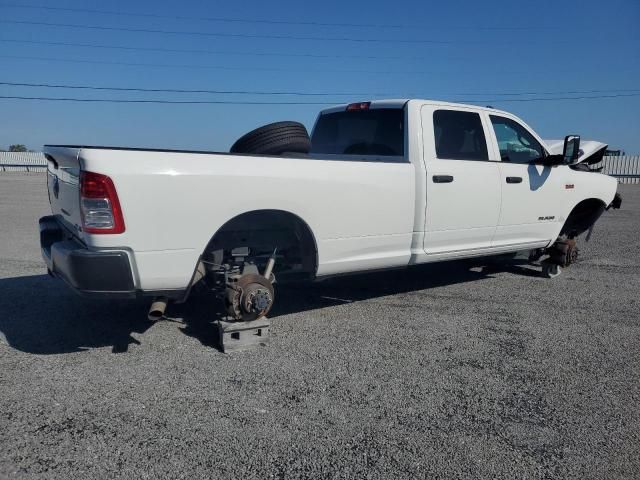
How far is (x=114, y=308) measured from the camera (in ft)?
16.8

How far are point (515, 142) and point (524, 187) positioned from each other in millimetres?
623

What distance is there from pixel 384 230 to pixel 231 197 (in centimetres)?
157

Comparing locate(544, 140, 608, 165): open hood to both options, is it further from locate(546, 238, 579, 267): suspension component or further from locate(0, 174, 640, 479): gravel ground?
locate(0, 174, 640, 479): gravel ground

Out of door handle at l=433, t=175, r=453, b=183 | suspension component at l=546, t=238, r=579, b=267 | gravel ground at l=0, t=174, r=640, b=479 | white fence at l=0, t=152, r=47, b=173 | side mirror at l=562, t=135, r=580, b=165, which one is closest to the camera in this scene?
gravel ground at l=0, t=174, r=640, b=479

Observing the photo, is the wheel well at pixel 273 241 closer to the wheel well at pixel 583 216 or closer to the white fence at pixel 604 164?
the wheel well at pixel 583 216

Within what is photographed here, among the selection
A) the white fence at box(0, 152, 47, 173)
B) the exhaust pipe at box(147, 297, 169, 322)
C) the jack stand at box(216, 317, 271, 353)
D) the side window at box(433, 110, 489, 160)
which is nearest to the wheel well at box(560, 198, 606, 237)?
the side window at box(433, 110, 489, 160)

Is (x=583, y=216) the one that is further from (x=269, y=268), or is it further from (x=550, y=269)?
(x=269, y=268)

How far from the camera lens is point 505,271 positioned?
24.0 feet

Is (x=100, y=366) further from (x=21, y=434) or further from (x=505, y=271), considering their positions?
(x=505, y=271)

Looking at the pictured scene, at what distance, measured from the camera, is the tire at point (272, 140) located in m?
4.43

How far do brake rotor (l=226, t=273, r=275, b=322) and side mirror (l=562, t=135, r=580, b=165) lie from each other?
4053 mm

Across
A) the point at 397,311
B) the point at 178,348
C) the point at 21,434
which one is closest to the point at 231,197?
the point at 178,348

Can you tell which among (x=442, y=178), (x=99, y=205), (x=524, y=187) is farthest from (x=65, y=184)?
(x=524, y=187)

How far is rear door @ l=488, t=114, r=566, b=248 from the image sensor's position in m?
5.72
